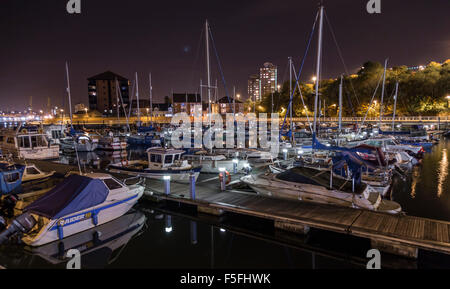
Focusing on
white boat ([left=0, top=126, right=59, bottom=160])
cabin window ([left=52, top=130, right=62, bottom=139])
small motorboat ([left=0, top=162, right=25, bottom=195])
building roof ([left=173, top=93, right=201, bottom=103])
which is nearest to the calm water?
small motorboat ([left=0, top=162, right=25, bottom=195])

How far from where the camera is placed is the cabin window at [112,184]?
12.4 m

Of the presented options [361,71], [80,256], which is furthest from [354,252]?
[361,71]

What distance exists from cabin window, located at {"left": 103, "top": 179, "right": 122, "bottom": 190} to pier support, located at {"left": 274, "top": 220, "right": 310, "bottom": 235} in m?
7.25

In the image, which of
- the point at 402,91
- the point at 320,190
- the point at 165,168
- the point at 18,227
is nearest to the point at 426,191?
the point at 320,190

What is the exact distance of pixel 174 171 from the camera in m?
17.0

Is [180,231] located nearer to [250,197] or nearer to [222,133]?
[250,197]

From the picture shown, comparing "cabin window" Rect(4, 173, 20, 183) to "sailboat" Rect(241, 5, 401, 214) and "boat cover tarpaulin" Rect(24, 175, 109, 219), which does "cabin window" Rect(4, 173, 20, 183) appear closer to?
"boat cover tarpaulin" Rect(24, 175, 109, 219)

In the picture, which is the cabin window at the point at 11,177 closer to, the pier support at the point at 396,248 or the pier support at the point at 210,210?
the pier support at the point at 210,210

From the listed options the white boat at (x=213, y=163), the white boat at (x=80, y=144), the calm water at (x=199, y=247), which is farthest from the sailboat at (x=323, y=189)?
the white boat at (x=80, y=144)

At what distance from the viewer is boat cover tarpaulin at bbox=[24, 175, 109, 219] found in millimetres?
10562

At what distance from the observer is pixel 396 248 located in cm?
922

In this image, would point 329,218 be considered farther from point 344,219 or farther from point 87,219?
point 87,219
